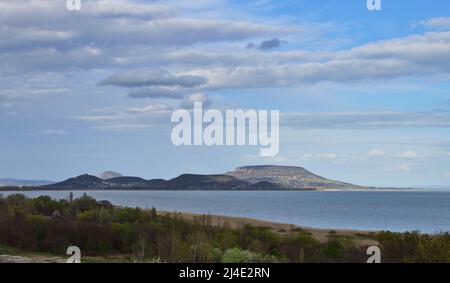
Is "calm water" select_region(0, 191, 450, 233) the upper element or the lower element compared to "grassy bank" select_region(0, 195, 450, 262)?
lower

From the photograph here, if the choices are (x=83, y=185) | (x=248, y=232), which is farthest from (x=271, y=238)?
(x=83, y=185)

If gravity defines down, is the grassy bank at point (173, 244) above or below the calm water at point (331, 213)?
above

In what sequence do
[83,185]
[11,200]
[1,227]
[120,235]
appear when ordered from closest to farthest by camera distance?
[1,227] → [120,235] → [83,185] → [11,200]

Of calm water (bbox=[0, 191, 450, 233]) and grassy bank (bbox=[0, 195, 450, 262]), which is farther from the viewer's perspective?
calm water (bbox=[0, 191, 450, 233])

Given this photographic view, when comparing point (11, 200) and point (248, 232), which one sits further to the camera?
point (11, 200)

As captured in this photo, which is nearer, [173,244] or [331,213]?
[173,244]

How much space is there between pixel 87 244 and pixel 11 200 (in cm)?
1852

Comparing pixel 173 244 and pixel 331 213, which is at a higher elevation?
pixel 173 244

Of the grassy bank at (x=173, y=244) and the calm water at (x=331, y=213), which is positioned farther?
the calm water at (x=331, y=213)
